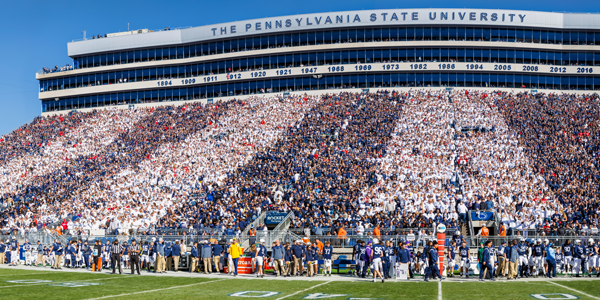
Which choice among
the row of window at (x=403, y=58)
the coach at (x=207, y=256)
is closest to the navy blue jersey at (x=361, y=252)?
the coach at (x=207, y=256)

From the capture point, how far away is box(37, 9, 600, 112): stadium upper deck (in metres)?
55.0

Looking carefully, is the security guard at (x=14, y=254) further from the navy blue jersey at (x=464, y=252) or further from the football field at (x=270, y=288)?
the navy blue jersey at (x=464, y=252)

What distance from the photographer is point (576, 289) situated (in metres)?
16.8

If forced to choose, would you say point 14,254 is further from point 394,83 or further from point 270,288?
point 394,83

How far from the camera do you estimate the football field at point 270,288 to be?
50.1ft

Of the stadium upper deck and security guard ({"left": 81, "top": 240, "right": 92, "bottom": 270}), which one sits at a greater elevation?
the stadium upper deck

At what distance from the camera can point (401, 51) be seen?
55.9 meters

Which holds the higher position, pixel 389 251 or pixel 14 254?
pixel 389 251

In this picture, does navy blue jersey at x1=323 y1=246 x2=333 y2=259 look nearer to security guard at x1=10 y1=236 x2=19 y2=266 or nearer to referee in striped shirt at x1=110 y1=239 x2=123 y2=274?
referee in striped shirt at x1=110 y1=239 x2=123 y2=274

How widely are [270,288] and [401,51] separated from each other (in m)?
42.1

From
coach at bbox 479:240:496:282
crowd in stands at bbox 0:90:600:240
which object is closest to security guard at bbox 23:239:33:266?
crowd in stands at bbox 0:90:600:240

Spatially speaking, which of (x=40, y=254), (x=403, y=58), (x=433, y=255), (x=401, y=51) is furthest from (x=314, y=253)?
(x=401, y=51)

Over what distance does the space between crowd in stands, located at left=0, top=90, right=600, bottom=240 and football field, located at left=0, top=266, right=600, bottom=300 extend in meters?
7.87

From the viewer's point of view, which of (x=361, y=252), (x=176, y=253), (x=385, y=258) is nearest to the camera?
(x=385, y=258)
